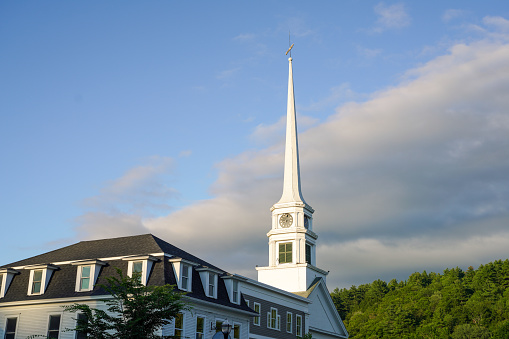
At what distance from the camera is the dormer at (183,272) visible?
41781 mm

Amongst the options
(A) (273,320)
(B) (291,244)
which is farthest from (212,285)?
(B) (291,244)

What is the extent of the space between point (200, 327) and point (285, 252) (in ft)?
95.9

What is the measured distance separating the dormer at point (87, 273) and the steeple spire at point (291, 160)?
33.6m

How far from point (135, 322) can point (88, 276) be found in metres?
11.1

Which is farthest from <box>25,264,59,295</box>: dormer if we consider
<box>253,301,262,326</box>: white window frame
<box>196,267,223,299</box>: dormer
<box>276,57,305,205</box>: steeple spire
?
<box>276,57,305,205</box>: steeple spire

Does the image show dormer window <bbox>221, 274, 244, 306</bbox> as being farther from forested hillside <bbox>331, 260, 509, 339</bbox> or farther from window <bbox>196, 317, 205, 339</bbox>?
forested hillside <bbox>331, 260, 509, 339</bbox>

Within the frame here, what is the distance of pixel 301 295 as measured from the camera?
66.9m

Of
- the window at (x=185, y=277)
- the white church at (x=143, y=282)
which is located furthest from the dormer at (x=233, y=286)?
the window at (x=185, y=277)

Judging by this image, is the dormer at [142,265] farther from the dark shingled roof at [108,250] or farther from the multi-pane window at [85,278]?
the multi-pane window at [85,278]

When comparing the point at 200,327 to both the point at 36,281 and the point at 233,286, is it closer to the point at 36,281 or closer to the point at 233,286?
the point at 233,286

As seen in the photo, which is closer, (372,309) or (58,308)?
(58,308)

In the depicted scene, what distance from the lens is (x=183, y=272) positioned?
4262 centimetres

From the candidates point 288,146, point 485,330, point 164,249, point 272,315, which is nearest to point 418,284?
point 485,330

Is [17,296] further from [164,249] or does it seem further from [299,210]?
[299,210]
